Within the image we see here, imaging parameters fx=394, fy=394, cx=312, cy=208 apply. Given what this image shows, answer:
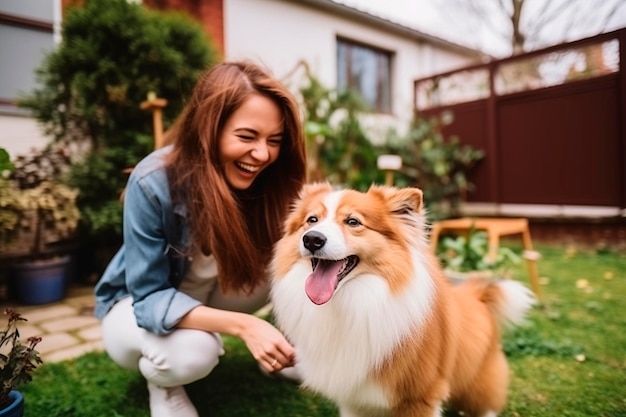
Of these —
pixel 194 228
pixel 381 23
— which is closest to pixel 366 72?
pixel 381 23

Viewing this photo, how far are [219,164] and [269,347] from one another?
76cm

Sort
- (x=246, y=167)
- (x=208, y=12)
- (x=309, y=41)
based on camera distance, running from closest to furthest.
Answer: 1. (x=246, y=167)
2. (x=208, y=12)
3. (x=309, y=41)

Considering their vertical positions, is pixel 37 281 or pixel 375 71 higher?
pixel 375 71

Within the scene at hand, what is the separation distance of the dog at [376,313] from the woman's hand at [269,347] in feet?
0.31

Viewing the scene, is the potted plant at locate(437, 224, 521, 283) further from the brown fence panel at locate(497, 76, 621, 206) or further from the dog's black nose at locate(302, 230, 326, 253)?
the brown fence panel at locate(497, 76, 621, 206)

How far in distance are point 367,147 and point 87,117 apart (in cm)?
355

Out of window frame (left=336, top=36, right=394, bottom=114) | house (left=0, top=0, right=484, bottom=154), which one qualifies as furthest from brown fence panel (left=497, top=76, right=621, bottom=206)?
window frame (left=336, top=36, right=394, bottom=114)

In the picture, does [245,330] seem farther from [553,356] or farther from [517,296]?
[553,356]

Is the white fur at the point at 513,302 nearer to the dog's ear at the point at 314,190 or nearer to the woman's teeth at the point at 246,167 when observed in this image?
the dog's ear at the point at 314,190

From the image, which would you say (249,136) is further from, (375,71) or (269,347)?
(375,71)

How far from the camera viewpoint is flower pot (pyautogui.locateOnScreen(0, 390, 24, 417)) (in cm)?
127

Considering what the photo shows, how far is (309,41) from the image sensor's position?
687 centimetres

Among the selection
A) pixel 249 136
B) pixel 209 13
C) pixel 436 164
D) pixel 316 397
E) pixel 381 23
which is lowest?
pixel 316 397

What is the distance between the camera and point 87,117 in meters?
3.55
